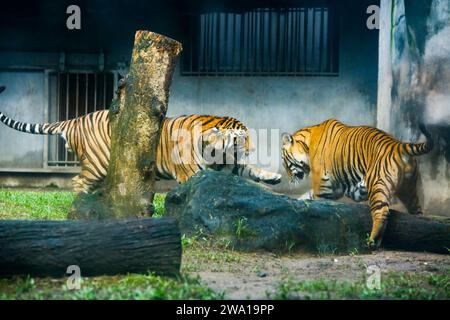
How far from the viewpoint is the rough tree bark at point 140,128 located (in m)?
7.71

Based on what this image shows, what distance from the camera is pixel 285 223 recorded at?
7453 millimetres

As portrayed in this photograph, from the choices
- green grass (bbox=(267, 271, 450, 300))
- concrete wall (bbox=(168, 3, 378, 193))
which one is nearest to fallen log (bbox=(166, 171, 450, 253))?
green grass (bbox=(267, 271, 450, 300))

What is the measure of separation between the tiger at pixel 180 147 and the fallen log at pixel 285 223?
98.9 inches

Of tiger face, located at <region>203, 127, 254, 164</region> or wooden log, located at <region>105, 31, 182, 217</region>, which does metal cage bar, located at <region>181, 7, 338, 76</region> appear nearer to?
tiger face, located at <region>203, 127, 254, 164</region>

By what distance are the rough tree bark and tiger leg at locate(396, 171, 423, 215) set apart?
8.74 feet

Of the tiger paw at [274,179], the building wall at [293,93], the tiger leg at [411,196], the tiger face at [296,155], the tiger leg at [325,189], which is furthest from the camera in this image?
the building wall at [293,93]

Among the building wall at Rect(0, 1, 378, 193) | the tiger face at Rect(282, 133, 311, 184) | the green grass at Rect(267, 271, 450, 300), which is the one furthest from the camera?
the building wall at Rect(0, 1, 378, 193)

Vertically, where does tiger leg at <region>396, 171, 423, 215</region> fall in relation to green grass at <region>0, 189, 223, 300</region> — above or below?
above

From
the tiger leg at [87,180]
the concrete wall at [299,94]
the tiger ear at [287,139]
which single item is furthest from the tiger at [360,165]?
the concrete wall at [299,94]

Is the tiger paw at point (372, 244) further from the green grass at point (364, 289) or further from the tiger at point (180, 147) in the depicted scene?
the tiger at point (180, 147)

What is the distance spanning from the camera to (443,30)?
8.62 m

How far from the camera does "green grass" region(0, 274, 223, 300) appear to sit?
5.07m

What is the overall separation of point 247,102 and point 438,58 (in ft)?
17.2

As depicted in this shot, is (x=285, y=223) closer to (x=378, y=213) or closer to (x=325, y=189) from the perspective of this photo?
(x=378, y=213)
